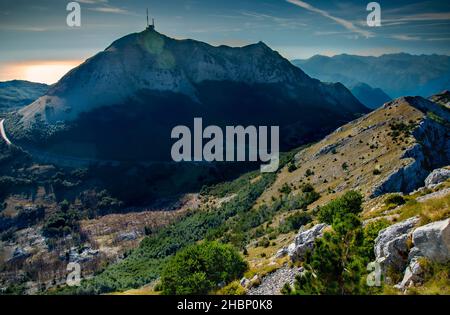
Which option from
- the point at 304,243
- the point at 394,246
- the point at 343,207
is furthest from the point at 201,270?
the point at 394,246

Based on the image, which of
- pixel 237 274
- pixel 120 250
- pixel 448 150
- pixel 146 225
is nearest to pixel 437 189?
pixel 237 274

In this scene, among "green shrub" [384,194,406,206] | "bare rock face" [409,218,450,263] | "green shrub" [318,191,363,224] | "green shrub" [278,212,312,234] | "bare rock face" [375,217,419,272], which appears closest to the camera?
"bare rock face" [409,218,450,263]

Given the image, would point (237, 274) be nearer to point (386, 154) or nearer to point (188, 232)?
point (386, 154)

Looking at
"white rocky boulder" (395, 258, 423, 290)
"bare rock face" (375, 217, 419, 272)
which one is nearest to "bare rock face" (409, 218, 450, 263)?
"white rocky boulder" (395, 258, 423, 290)

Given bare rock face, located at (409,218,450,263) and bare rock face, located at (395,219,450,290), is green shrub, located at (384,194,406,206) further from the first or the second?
bare rock face, located at (409,218,450,263)

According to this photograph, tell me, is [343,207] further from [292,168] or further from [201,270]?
[292,168]
